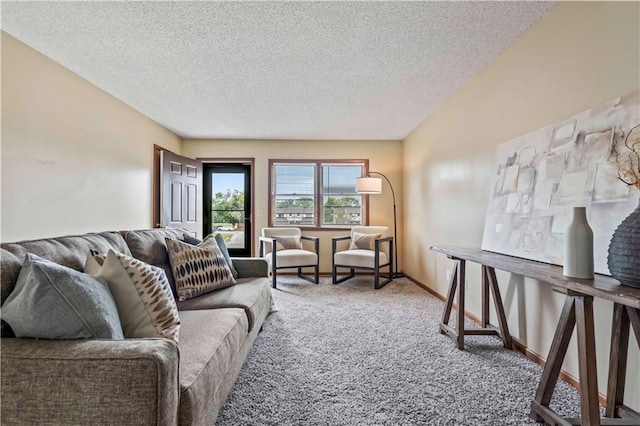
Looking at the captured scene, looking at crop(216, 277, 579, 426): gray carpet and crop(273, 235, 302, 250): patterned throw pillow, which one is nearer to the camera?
crop(216, 277, 579, 426): gray carpet

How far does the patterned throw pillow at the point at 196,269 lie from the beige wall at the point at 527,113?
2.23 meters

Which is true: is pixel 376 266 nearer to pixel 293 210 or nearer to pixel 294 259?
pixel 294 259

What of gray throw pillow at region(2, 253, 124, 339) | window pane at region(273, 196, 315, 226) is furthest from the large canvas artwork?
window pane at region(273, 196, 315, 226)

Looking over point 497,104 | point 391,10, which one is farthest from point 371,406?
point 497,104

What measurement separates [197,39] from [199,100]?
1302mm

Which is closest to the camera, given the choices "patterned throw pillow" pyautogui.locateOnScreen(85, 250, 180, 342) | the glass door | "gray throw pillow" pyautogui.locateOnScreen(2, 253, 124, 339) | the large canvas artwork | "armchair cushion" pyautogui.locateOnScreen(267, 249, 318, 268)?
"gray throw pillow" pyautogui.locateOnScreen(2, 253, 124, 339)

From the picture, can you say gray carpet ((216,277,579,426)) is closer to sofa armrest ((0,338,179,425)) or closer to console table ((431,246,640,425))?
console table ((431,246,640,425))

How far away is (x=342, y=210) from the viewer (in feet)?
18.4

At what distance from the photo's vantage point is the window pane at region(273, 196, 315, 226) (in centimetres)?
558

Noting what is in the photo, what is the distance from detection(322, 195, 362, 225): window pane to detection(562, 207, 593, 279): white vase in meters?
4.13

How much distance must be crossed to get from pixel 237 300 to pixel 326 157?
3.72 metres

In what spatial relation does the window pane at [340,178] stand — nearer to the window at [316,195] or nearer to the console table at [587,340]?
the window at [316,195]

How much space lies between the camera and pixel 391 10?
1991mm

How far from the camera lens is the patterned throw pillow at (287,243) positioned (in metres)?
5.03
